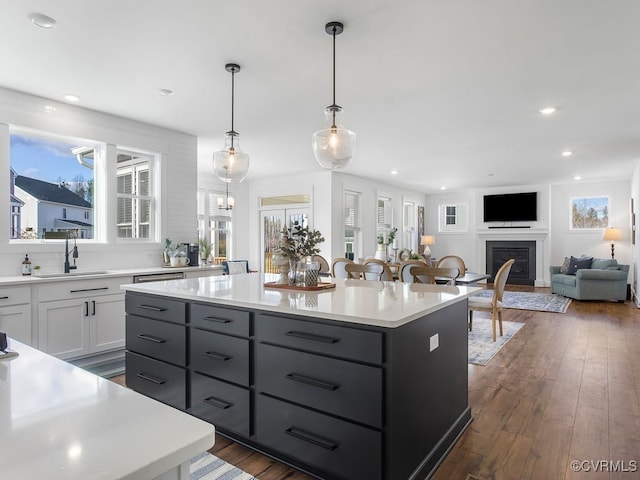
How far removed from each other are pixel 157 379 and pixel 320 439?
4.44 feet

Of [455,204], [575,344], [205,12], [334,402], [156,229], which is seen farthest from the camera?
[455,204]

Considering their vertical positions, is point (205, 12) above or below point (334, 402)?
above

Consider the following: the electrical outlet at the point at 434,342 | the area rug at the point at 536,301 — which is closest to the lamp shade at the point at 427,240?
the area rug at the point at 536,301

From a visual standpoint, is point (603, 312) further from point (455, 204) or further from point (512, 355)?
point (455, 204)

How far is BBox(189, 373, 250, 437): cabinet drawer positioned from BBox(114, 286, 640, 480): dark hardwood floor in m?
0.16

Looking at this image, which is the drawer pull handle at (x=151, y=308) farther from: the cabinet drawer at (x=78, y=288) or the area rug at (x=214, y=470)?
the cabinet drawer at (x=78, y=288)

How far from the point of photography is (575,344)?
467 centimetres

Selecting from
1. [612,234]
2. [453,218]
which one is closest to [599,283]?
[612,234]

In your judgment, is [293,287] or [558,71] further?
[558,71]

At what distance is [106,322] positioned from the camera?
3.96 meters

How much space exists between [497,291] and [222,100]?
3.92 metres

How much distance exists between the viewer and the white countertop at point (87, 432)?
609mm

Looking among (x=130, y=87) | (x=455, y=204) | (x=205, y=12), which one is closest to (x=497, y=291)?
(x=205, y=12)

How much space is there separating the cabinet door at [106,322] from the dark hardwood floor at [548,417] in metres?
0.61
